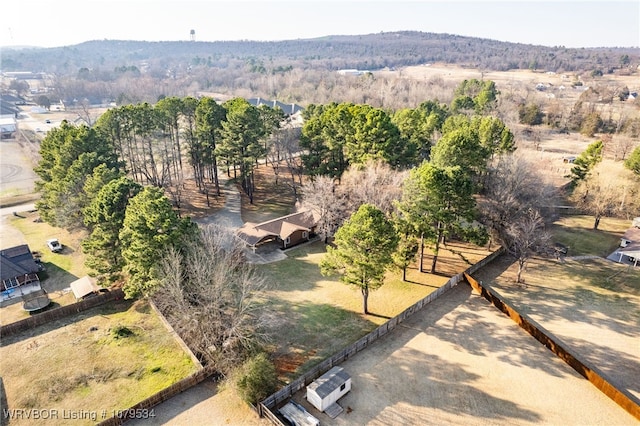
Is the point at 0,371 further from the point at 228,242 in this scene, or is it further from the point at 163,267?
the point at 228,242

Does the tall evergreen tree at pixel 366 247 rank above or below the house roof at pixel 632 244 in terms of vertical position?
above

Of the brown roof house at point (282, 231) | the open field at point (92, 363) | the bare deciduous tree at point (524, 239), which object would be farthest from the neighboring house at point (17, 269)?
the bare deciduous tree at point (524, 239)

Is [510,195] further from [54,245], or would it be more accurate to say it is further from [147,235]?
[54,245]

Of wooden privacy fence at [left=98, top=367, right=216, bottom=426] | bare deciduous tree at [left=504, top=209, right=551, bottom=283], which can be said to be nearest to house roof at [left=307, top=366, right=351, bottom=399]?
wooden privacy fence at [left=98, top=367, right=216, bottom=426]

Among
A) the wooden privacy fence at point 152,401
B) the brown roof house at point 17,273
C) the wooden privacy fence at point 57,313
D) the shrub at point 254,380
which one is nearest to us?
the wooden privacy fence at point 152,401

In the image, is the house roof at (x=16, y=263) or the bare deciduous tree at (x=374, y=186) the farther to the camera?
the bare deciduous tree at (x=374, y=186)

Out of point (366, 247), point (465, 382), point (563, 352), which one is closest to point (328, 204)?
point (366, 247)

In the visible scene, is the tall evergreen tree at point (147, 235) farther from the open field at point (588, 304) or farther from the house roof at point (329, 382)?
the open field at point (588, 304)
